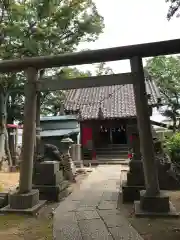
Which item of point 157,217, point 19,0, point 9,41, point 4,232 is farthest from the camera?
point 9,41

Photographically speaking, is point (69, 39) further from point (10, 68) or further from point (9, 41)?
point (10, 68)

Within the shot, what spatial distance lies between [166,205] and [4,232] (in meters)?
3.41

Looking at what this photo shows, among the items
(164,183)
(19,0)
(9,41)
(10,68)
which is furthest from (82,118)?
(10,68)

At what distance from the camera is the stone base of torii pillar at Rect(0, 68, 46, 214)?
5887 mm

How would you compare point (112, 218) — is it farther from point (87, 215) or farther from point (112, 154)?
point (112, 154)

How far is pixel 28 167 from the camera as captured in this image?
612 centimetres

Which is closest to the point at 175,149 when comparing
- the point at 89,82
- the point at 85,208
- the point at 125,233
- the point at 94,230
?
the point at 85,208

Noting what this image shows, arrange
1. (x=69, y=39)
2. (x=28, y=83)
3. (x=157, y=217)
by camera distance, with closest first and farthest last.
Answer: (x=157, y=217) < (x=28, y=83) < (x=69, y=39)

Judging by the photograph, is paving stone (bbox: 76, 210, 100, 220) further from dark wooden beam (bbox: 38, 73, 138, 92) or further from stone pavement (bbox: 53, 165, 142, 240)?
dark wooden beam (bbox: 38, 73, 138, 92)

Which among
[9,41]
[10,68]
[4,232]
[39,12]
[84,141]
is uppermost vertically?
[39,12]

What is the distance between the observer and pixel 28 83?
252 inches

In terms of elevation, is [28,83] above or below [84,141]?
above

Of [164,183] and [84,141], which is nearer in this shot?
[164,183]

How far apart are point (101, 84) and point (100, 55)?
70 cm
